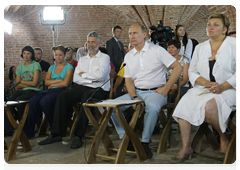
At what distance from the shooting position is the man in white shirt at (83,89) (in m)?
3.13

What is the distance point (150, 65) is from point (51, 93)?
143 centimetres

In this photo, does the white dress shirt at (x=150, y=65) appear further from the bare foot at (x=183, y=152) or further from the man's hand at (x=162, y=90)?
the bare foot at (x=183, y=152)

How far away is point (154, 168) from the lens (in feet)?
7.25

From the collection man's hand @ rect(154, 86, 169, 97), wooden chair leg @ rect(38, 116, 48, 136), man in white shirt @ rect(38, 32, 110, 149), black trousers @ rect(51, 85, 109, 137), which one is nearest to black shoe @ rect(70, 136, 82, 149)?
man in white shirt @ rect(38, 32, 110, 149)

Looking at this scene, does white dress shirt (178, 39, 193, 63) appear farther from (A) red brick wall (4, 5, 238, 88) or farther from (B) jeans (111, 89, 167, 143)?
(A) red brick wall (4, 5, 238, 88)

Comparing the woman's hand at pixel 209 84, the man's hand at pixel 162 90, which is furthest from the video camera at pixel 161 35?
the woman's hand at pixel 209 84

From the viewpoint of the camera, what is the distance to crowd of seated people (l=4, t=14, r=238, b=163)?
2.37 metres

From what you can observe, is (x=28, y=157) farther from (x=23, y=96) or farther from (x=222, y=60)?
(x=222, y=60)

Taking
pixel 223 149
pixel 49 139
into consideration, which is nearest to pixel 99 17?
pixel 49 139

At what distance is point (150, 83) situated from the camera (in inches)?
114

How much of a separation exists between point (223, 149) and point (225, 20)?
1.21 m

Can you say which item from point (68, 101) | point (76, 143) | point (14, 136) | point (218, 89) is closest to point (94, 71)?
point (68, 101)

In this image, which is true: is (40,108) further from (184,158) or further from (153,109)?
(184,158)

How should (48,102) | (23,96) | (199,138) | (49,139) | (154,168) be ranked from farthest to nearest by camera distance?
1. (23,96)
2. (48,102)
3. (49,139)
4. (199,138)
5. (154,168)
